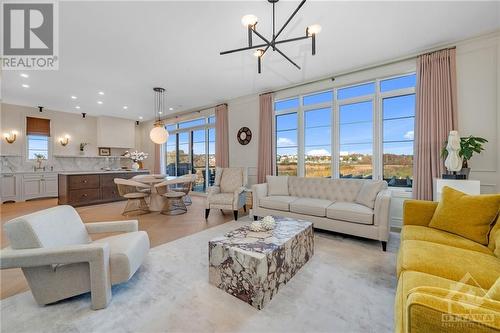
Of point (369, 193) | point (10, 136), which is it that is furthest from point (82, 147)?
point (369, 193)

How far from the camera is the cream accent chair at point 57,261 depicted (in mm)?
1566

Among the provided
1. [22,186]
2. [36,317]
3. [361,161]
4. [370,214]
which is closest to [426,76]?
[361,161]

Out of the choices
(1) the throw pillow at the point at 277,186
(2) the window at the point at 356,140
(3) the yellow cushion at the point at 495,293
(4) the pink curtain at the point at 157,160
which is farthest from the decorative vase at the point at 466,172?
(4) the pink curtain at the point at 157,160

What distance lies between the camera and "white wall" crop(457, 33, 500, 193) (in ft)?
9.61

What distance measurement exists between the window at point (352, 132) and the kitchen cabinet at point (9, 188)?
7518 millimetres

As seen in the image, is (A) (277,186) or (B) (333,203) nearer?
(B) (333,203)

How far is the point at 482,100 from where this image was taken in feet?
9.86

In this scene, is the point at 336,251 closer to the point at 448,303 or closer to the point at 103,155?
the point at 448,303

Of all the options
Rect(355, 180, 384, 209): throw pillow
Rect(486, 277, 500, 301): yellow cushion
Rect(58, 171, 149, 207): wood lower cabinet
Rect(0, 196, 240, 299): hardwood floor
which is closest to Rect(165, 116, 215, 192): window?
Rect(0, 196, 240, 299): hardwood floor

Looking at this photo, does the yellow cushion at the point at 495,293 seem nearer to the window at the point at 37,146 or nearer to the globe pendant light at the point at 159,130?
the globe pendant light at the point at 159,130

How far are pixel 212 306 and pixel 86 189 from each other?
607 cm

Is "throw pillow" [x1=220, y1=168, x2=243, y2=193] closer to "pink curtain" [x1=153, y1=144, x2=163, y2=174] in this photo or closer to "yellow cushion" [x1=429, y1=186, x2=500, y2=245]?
"yellow cushion" [x1=429, y1=186, x2=500, y2=245]

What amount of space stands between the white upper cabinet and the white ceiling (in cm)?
264

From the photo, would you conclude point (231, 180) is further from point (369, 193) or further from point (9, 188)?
point (9, 188)
